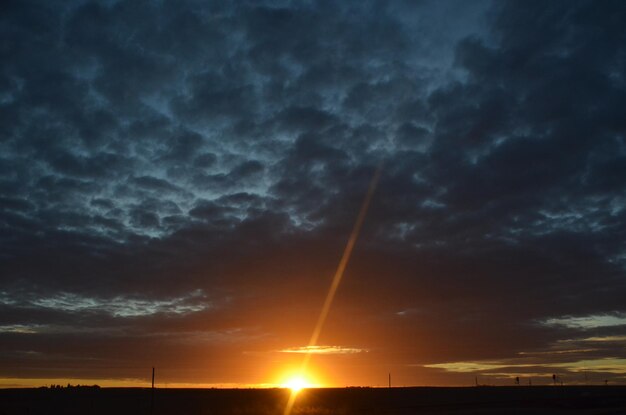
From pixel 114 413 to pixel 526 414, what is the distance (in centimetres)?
3975

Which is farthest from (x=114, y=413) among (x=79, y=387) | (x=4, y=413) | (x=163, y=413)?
(x=79, y=387)

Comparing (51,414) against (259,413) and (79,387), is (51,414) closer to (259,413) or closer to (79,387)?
(259,413)

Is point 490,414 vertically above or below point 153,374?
below

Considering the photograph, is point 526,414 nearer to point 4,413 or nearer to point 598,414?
point 598,414

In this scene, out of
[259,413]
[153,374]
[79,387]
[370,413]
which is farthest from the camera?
[79,387]

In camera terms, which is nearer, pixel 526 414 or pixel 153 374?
pixel 153 374

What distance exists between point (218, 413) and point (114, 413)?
35.2ft

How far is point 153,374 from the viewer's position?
46.2 metres

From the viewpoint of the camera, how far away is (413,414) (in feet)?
175

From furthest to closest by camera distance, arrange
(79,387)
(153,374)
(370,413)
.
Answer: (79,387) → (370,413) → (153,374)

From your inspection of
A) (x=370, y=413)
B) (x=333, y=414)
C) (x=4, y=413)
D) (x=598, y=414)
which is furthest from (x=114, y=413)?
(x=598, y=414)

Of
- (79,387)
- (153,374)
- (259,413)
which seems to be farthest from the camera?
(79,387)

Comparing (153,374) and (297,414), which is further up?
(153,374)

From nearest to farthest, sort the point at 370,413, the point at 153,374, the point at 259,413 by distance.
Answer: the point at 153,374 → the point at 259,413 → the point at 370,413
